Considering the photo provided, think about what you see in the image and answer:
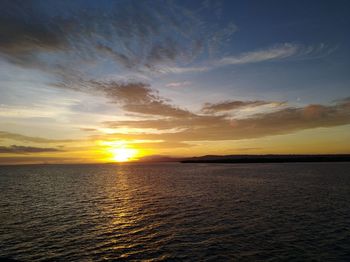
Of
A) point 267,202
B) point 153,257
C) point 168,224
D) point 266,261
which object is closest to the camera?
point 266,261

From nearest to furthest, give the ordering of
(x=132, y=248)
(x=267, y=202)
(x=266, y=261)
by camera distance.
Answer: (x=266, y=261) → (x=132, y=248) → (x=267, y=202)

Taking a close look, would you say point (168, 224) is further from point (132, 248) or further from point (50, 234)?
point (50, 234)

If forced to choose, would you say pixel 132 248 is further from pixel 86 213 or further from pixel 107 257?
pixel 86 213

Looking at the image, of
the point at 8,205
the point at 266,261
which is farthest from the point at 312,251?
the point at 8,205

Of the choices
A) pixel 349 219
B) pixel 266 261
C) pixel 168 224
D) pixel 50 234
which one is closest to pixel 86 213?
pixel 50 234

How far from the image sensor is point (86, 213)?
42781 millimetres

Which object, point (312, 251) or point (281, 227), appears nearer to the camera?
point (312, 251)

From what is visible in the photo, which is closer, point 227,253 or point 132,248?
point 227,253

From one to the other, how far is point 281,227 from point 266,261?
10983 millimetres

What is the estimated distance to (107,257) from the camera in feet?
76.3

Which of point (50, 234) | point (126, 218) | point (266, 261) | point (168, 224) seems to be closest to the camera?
point (266, 261)

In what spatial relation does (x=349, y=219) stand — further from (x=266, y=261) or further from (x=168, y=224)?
(x=168, y=224)

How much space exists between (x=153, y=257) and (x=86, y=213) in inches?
923

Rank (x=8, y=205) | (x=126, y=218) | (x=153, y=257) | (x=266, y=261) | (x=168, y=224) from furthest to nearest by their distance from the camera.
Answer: (x=8, y=205) → (x=126, y=218) → (x=168, y=224) → (x=153, y=257) → (x=266, y=261)
